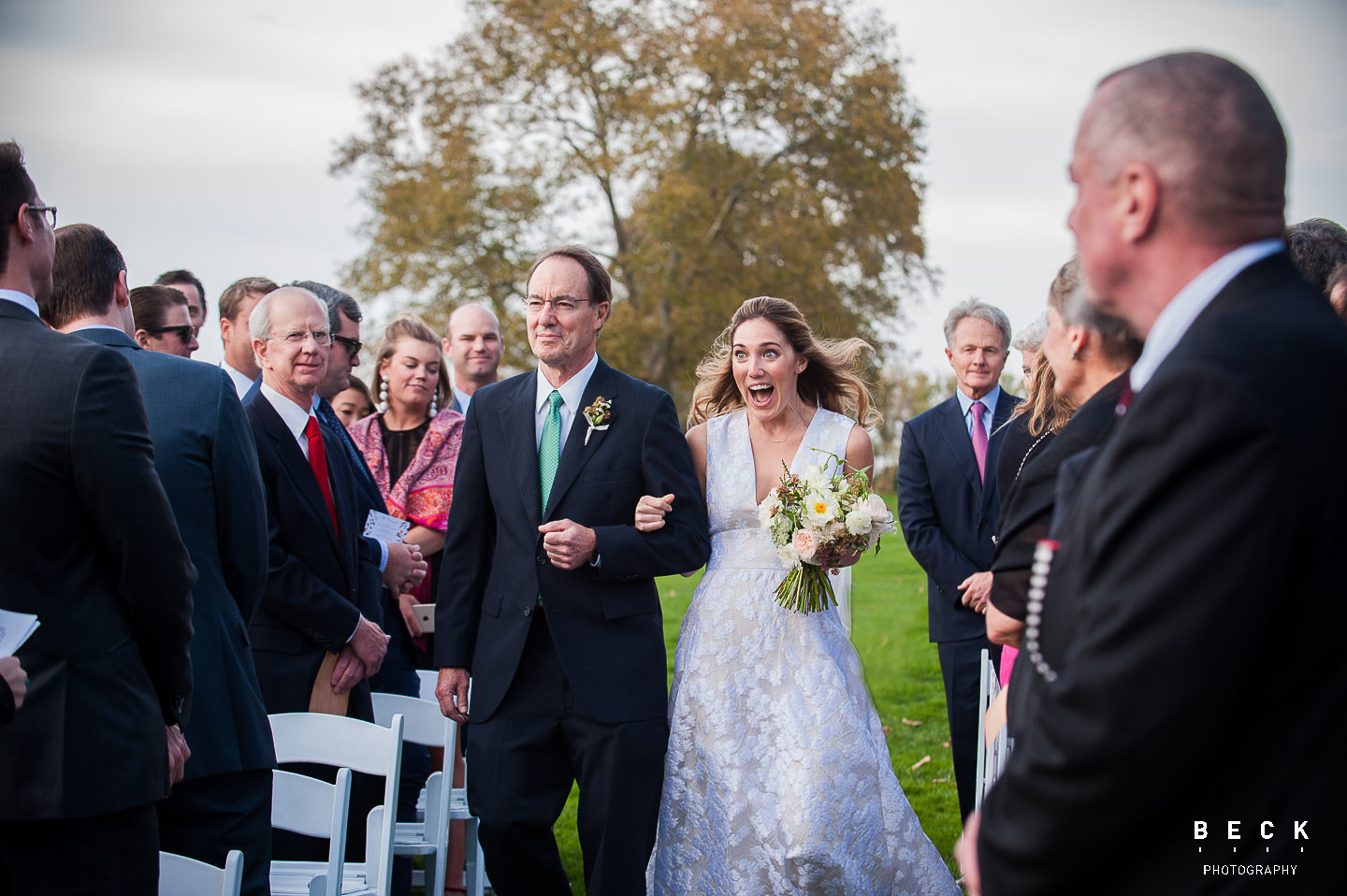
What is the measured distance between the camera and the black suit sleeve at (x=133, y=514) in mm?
2814

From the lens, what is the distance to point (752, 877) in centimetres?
470

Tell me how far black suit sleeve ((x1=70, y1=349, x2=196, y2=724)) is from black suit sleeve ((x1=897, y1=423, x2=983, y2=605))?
169 inches

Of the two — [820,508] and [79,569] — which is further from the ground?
[820,508]

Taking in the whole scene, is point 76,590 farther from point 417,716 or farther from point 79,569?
point 417,716

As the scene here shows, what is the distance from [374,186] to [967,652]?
21939 millimetres

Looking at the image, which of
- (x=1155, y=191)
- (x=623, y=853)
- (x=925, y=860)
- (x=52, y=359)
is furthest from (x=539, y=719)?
(x=1155, y=191)

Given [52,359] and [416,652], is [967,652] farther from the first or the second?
[52,359]

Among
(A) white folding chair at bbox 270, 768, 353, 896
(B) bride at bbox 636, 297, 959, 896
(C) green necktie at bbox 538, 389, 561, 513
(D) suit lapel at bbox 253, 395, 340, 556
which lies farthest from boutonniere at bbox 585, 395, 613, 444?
(A) white folding chair at bbox 270, 768, 353, 896

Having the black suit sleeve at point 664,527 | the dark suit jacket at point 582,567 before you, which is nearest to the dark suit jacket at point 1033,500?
the black suit sleeve at point 664,527

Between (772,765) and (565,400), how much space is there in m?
1.80

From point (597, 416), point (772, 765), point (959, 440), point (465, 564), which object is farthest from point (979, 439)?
point (465, 564)

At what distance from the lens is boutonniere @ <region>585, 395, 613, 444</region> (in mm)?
4539

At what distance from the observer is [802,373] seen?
5691mm

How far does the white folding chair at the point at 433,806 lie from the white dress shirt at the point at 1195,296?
3600 mm
